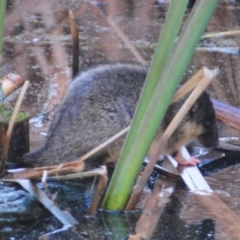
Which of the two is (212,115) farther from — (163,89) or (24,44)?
(24,44)

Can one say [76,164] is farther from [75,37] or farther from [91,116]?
[75,37]

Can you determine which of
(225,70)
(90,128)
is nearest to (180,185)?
(90,128)

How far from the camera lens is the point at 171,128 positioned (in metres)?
3.57

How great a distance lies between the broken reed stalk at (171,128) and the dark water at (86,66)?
0.47 feet

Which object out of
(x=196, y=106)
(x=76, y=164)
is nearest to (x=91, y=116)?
(x=76, y=164)

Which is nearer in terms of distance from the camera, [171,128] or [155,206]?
[171,128]

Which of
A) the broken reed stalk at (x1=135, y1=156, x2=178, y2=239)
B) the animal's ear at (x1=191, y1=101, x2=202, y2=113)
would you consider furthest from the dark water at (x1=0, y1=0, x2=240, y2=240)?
the animal's ear at (x1=191, y1=101, x2=202, y2=113)

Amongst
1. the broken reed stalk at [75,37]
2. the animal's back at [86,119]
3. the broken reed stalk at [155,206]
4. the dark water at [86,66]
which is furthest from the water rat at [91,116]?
the broken reed stalk at [75,37]

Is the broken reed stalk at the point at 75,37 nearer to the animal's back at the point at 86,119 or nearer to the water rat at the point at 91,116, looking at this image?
the water rat at the point at 91,116

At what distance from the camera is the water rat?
423 centimetres

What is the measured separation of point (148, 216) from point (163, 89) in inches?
33.5

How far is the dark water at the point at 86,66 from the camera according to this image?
12.3 feet

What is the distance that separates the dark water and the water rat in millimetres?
215

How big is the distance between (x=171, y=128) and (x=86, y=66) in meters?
3.36
